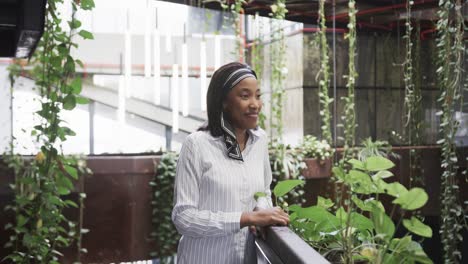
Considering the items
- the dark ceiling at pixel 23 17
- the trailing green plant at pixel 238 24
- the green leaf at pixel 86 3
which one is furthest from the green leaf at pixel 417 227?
the trailing green plant at pixel 238 24

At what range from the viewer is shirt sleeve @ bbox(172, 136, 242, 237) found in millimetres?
1535

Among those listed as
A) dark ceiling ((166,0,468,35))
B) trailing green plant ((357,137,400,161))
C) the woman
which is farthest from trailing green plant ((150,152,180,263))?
the woman

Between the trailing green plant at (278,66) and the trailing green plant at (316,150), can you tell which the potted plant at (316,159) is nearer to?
the trailing green plant at (316,150)

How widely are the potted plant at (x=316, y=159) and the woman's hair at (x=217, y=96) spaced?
140 inches

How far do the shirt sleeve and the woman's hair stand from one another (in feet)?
0.35

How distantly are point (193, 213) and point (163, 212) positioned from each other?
331 centimetres

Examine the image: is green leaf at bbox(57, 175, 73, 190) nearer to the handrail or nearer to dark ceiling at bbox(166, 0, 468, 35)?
the handrail

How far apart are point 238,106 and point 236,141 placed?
0.11 meters

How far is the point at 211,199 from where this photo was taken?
165 cm

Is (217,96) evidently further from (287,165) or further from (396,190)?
(287,165)

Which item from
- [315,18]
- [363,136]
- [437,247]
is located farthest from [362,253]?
[363,136]

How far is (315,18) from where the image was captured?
18.7 ft

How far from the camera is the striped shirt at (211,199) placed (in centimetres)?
157

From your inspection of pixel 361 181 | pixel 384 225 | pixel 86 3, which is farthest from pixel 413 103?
pixel 384 225
